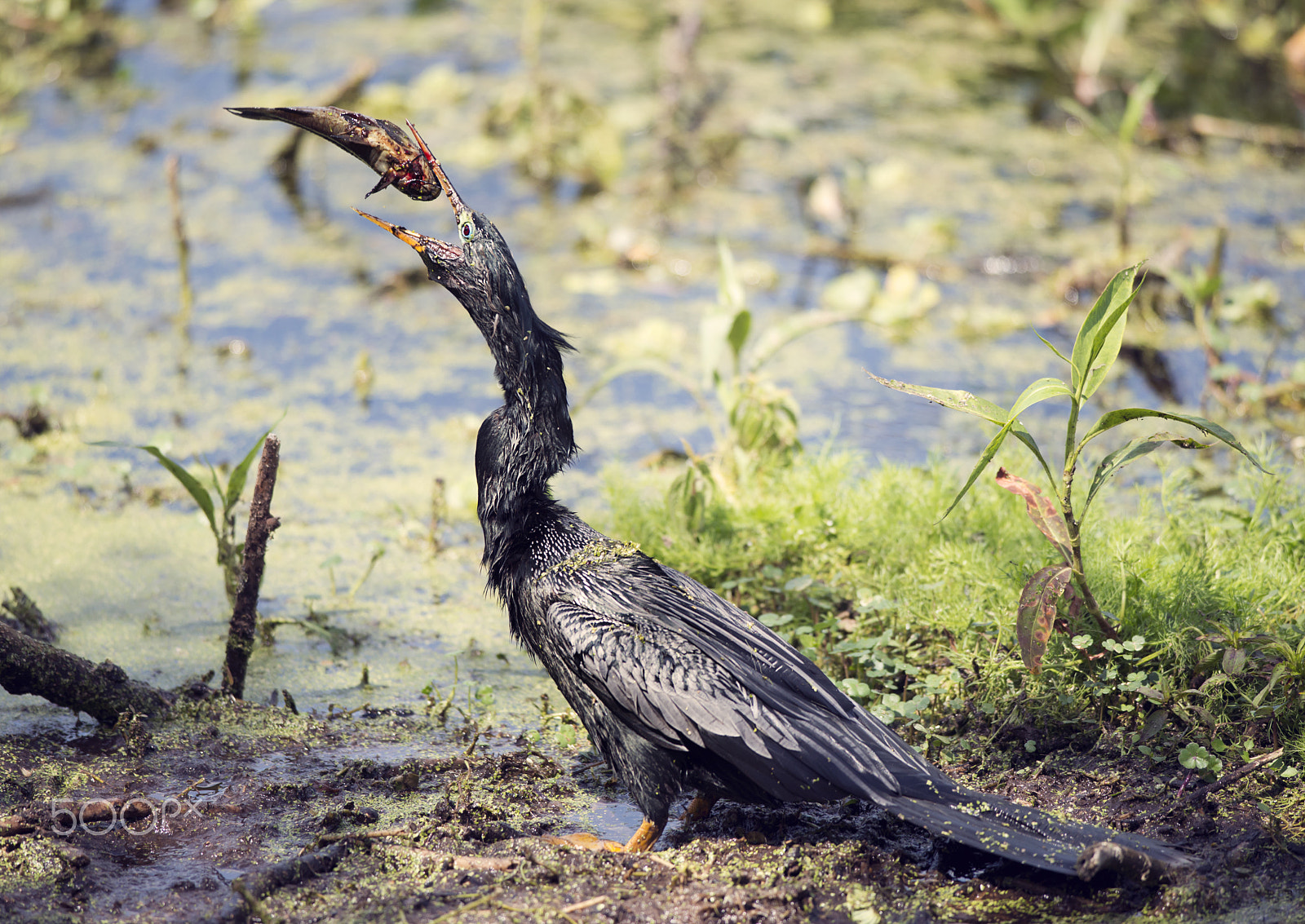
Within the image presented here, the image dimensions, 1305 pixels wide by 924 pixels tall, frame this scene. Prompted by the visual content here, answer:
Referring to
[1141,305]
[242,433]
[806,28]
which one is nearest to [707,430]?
[242,433]

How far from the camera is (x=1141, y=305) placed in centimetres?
607

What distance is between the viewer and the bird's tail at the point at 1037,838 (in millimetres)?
2654

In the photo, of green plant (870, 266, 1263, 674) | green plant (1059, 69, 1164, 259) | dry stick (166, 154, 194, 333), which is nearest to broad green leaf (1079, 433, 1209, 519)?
green plant (870, 266, 1263, 674)

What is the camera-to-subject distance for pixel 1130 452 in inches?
118

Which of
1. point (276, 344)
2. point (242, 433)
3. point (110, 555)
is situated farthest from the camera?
point (276, 344)

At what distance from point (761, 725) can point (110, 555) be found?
2665mm

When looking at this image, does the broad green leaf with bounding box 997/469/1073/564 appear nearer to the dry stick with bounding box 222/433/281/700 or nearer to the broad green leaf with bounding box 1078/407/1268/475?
the broad green leaf with bounding box 1078/407/1268/475

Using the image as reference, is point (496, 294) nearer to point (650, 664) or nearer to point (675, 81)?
point (650, 664)

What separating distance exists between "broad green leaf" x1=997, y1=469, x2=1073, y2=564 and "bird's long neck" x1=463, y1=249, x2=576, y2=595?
4.10ft

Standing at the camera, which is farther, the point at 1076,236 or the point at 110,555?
the point at 1076,236

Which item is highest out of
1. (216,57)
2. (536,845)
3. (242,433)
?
(216,57)

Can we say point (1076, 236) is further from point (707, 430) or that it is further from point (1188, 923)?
point (1188, 923)

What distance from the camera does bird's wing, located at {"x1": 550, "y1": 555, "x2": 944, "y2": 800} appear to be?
2.88m

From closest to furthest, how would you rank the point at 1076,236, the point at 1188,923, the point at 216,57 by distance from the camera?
the point at 1188,923
the point at 1076,236
the point at 216,57
